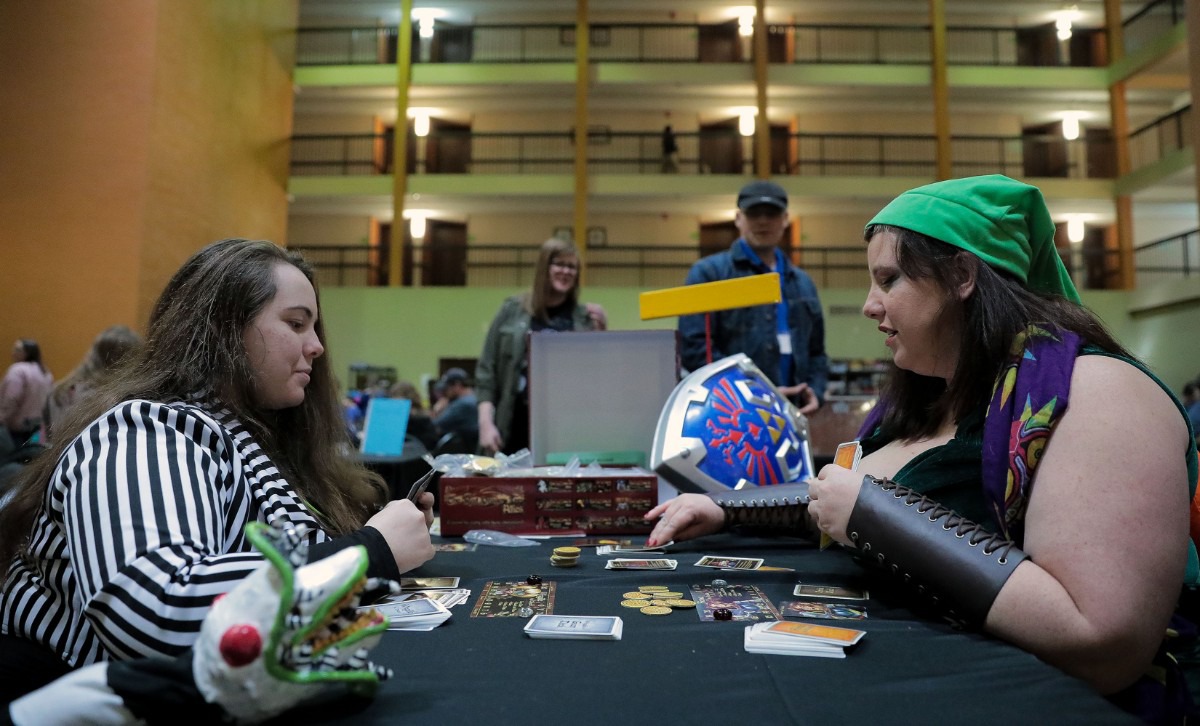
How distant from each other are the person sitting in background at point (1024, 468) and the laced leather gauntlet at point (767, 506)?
301 millimetres

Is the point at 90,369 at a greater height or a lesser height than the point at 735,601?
greater

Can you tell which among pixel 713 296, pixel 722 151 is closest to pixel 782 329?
pixel 713 296

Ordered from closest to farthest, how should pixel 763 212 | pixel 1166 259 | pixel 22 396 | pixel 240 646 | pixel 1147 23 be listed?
pixel 240 646 < pixel 763 212 < pixel 22 396 < pixel 1147 23 < pixel 1166 259

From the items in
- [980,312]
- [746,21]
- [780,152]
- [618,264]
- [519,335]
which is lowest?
[980,312]

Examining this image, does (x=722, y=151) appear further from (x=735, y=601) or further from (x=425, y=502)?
(x=735, y=601)

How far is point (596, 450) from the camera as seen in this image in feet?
7.04

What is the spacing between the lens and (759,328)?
8.87 feet

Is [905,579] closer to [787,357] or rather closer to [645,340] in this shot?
[645,340]

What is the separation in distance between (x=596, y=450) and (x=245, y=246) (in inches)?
48.8

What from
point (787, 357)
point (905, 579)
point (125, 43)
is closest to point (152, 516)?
point (905, 579)

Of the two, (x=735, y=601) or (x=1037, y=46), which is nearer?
(x=735, y=601)

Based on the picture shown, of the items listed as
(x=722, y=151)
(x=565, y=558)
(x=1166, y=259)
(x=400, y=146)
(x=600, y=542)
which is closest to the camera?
(x=565, y=558)

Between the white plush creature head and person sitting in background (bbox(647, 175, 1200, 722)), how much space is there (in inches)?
25.4

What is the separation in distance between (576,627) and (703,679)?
0.18 metres
